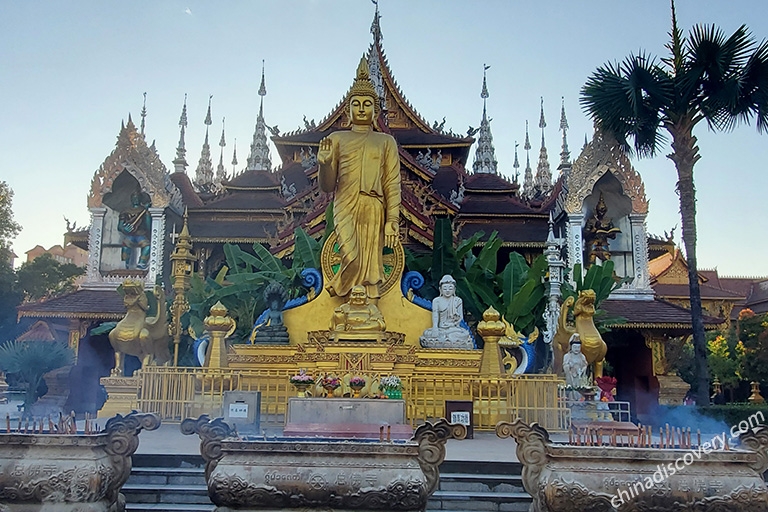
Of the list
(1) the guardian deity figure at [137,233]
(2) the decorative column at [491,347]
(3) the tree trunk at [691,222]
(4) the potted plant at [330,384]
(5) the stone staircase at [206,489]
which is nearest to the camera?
(5) the stone staircase at [206,489]

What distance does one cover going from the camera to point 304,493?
4035 millimetres

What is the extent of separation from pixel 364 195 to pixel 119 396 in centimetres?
479

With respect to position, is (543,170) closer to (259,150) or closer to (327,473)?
(259,150)

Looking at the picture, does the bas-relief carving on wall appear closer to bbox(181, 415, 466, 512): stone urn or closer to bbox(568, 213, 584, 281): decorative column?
bbox(568, 213, 584, 281): decorative column

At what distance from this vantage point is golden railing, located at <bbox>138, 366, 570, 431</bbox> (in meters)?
8.95

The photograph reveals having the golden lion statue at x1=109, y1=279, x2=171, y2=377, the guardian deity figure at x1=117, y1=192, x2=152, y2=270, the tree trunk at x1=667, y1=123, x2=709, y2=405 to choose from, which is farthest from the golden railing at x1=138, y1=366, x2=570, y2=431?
the guardian deity figure at x1=117, y1=192, x2=152, y2=270

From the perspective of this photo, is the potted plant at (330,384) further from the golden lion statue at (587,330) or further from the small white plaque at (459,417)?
the golden lion statue at (587,330)

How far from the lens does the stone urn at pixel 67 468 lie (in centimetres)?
412

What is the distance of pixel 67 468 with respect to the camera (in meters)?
4.18

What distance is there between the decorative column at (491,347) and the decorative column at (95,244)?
40.6 ft

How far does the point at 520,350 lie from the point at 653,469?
279 inches

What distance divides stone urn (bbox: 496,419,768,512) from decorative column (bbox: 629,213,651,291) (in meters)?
14.4

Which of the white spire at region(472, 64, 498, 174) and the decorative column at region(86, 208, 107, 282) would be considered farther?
the white spire at region(472, 64, 498, 174)
